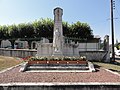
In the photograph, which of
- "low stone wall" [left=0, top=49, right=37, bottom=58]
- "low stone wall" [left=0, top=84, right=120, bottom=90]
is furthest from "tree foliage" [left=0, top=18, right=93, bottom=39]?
"low stone wall" [left=0, top=84, right=120, bottom=90]

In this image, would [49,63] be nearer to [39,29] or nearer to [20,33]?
[39,29]

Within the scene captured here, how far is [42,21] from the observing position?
46781 millimetres

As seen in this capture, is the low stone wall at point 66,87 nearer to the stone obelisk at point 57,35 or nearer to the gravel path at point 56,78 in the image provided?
the gravel path at point 56,78

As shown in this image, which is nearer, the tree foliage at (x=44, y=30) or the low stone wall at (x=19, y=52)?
the low stone wall at (x=19, y=52)

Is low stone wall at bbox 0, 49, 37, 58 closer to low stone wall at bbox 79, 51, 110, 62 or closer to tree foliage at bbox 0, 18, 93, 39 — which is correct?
low stone wall at bbox 79, 51, 110, 62

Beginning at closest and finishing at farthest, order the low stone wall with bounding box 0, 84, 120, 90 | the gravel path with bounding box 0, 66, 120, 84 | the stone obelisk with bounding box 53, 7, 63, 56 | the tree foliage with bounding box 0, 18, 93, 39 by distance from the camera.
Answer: the low stone wall with bounding box 0, 84, 120, 90 → the gravel path with bounding box 0, 66, 120, 84 → the stone obelisk with bounding box 53, 7, 63, 56 → the tree foliage with bounding box 0, 18, 93, 39

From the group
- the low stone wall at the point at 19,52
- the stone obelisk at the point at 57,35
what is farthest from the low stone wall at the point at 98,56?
the low stone wall at the point at 19,52

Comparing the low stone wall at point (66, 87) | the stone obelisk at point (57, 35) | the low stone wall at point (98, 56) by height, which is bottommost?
the low stone wall at point (66, 87)

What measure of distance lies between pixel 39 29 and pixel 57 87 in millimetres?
38557

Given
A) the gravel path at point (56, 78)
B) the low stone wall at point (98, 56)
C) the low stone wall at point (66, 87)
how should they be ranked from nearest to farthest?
1. the low stone wall at point (66, 87)
2. the gravel path at point (56, 78)
3. the low stone wall at point (98, 56)

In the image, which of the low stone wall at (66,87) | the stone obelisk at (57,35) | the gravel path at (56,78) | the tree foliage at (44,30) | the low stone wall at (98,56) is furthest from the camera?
the tree foliage at (44,30)

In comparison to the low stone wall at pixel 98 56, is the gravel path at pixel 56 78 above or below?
below

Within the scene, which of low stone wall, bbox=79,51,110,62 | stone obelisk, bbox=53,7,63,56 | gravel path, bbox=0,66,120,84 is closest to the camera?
gravel path, bbox=0,66,120,84

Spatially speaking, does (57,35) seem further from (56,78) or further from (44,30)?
(44,30)
